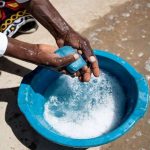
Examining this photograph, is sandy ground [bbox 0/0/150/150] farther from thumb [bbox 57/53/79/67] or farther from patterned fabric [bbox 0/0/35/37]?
thumb [bbox 57/53/79/67]

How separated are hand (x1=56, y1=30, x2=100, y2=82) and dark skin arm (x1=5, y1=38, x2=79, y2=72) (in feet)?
0.44

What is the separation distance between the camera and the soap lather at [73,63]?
7.17ft

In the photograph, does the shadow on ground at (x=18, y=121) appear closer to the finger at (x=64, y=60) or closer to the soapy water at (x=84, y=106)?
the soapy water at (x=84, y=106)

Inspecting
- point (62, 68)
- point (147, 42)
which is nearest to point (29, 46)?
point (62, 68)

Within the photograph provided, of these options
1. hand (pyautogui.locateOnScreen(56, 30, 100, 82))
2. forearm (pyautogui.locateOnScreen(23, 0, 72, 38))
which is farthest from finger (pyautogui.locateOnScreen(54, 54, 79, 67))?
forearm (pyautogui.locateOnScreen(23, 0, 72, 38))

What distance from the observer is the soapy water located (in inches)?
95.9

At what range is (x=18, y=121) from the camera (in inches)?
104

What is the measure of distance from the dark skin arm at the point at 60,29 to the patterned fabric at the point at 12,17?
0.34 m

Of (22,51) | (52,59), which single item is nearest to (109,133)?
(52,59)

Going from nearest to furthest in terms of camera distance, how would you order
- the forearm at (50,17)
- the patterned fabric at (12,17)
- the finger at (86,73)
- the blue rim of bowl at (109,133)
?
the blue rim of bowl at (109,133) → the finger at (86,73) → the forearm at (50,17) → the patterned fabric at (12,17)

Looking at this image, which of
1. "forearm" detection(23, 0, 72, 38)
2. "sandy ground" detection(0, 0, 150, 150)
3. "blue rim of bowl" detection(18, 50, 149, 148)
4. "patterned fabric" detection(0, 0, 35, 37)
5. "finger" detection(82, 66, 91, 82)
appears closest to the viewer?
"blue rim of bowl" detection(18, 50, 149, 148)

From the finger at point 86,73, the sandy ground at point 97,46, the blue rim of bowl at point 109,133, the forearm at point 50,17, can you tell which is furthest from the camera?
the sandy ground at point 97,46

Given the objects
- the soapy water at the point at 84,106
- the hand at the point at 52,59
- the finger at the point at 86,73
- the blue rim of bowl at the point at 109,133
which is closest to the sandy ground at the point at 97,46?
the soapy water at the point at 84,106

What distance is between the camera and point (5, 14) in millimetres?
2805
